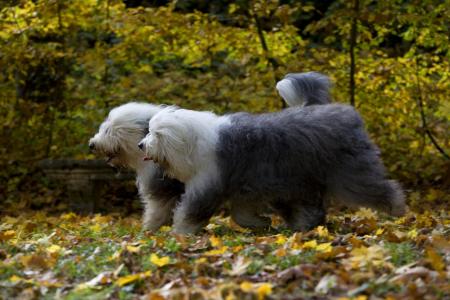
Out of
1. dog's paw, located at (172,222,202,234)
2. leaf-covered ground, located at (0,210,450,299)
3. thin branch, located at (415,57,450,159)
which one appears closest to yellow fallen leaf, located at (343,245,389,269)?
leaf-covered ground, located at (0,210,450,299)

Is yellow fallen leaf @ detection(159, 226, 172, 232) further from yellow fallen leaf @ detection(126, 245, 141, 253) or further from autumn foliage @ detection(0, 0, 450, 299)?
yellow fallen leaf @ detection(126, 245, 141, 253)

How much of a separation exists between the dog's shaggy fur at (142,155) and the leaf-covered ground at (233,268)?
37.4 inches

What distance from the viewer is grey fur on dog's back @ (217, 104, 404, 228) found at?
20.8ft

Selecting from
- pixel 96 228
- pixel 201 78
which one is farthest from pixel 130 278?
pixel 201 78

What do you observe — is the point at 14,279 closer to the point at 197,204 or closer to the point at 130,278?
the point at 130,278

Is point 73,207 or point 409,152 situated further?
point 409,152

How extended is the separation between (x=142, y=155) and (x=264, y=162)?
1170 mm

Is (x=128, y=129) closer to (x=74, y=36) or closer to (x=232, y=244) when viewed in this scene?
(x=232, y=244)

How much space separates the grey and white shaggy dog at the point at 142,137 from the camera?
6.87 meters

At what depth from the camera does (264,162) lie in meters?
6.35

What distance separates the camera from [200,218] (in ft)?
20.8

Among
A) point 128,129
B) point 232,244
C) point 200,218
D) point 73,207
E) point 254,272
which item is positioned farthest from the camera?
point 73,207

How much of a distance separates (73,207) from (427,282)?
719 centimetres

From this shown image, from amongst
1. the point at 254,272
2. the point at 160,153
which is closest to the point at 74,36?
the point at 160,153
